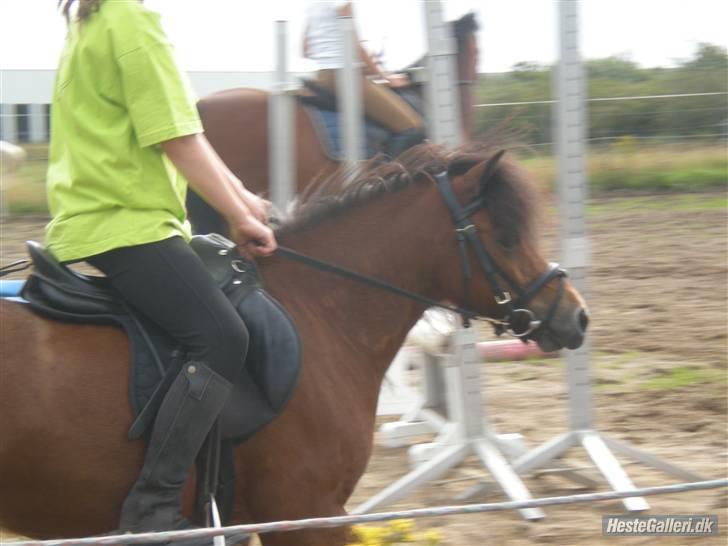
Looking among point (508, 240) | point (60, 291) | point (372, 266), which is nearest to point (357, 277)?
point (372, 266)

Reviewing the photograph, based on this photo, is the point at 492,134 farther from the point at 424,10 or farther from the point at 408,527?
the point at 408,527

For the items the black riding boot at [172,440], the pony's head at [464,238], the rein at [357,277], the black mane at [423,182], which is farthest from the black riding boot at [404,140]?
the black riding boot at [172,440]

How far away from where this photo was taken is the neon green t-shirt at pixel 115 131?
9.34 feet

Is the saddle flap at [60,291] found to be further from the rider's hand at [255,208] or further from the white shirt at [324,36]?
the white shirt at [324,36]

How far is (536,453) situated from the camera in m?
5.12

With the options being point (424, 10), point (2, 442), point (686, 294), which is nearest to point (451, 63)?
point (424, 10)

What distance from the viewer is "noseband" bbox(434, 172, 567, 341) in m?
3.51

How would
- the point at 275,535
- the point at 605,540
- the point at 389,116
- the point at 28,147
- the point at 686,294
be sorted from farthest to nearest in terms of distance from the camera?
the point at 28,147, the point at 686,294, the point at 389,116, the point at 605,540, the point at 275,535

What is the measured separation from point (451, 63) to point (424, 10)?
0.88 ft

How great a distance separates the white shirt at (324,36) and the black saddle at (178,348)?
2791 millimetres

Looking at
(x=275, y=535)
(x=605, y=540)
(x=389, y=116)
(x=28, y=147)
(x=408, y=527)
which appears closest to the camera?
(x=275, y=535)

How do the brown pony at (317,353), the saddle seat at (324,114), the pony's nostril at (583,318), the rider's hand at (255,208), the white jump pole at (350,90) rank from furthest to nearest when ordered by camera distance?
the saddle seat at (324,114) → the white jump pole at (350,90) → the pony's nostril at (583,318) → the rider's hand at (255,208) → the brown pony at (317,353)

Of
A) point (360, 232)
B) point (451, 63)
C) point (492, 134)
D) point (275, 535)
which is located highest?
point (451, 63)

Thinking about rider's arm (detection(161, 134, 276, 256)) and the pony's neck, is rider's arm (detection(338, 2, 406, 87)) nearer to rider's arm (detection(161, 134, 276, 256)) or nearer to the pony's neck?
the pony's neck
